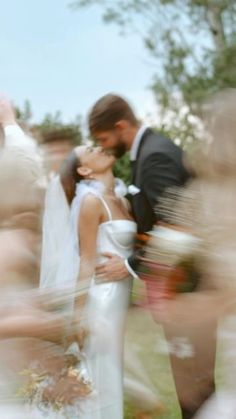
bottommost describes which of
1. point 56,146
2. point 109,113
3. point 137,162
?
point 56,146

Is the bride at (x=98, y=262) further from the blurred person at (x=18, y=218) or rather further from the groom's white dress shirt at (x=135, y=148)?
the blurred person at (x=18, y=218)

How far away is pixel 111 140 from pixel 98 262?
0.64m

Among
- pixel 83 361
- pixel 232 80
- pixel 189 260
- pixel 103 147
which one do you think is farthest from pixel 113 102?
pixel 232 80

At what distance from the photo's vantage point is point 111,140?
5234mm

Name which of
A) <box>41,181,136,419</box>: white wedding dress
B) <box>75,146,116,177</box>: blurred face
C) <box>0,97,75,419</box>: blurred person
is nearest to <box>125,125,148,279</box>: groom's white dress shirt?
<box>41,181,136,419</box>: white wedding dress

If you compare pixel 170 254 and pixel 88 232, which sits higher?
pixel 170 254

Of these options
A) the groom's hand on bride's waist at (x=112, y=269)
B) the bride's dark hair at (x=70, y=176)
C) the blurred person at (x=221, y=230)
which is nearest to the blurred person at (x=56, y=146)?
the bride's dark hair at (x=70, y=176)

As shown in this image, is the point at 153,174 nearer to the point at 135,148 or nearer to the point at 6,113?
the point at 135,148

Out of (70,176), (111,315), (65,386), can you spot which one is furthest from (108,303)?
(70,176)

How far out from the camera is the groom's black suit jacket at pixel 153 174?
5.03m

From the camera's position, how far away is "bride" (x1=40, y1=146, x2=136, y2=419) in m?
5.21

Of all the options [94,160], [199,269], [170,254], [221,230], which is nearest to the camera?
[221,230]

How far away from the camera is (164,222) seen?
15.7 feet

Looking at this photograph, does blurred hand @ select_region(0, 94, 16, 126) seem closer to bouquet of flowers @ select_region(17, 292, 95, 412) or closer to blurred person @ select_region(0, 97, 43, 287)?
bouquet of flowers @ select_region(17, 292, 95, 412)
